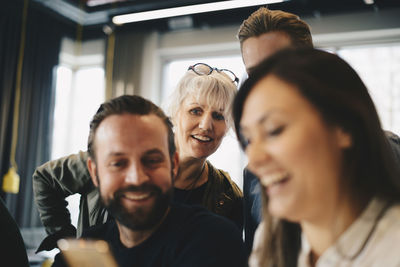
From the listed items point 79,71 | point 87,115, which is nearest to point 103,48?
point 79,71

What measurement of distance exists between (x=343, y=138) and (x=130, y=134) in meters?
0.63

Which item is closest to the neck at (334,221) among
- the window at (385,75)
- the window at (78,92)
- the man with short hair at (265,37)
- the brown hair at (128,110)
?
the brown hair at (128,110)

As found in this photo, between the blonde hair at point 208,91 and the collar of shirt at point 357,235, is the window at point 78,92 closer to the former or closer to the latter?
the blonde hair at point 208,91

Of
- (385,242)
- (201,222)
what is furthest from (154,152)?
(385,242)

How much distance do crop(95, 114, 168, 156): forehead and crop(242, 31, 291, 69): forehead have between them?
0.54 meters

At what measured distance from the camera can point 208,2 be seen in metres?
4.27

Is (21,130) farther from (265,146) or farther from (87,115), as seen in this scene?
(265,146)

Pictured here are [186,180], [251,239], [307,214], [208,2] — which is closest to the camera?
[307,214]

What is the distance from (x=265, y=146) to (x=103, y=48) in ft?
17.0

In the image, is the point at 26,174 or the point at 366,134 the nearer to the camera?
the point at 366,134

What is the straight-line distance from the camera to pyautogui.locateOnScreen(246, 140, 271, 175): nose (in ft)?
2.66

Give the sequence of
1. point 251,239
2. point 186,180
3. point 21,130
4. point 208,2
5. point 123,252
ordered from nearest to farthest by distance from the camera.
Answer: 1. point 123,252
2. point 251,239
3. point 186,180
4. point 208,2
5. point 21,130

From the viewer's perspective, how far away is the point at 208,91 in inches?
73.9

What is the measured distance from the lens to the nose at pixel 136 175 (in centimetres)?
112
